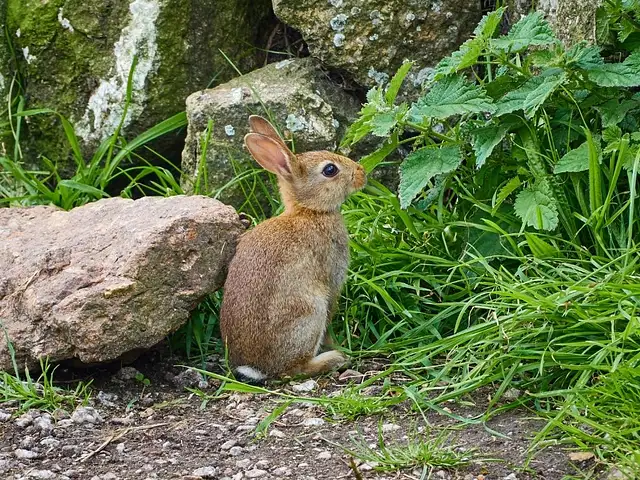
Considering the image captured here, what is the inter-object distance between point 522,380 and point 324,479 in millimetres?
1067

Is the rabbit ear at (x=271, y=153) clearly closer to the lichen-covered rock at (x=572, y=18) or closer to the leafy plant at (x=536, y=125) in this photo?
the leafy plant at (x=536, y=125)

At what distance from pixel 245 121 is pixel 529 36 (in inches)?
84.1

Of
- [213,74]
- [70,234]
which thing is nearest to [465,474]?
[70,234]

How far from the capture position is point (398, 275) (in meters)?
5.46

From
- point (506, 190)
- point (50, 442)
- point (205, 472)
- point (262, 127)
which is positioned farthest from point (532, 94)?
point (50, 442)

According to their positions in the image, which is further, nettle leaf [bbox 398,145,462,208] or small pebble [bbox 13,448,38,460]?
nettle leaf [bbox 398,145,462,208]

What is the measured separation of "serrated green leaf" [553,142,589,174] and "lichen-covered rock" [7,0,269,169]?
2768mm

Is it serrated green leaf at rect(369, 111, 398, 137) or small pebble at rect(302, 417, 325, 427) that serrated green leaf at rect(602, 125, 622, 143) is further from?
small pebble at rect(302, 417, 325, 427)

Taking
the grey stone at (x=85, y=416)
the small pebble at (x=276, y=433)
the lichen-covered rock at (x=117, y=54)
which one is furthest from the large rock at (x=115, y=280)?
the lichen-covered rock at (x=117, y=54)

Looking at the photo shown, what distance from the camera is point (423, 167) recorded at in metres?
5.28

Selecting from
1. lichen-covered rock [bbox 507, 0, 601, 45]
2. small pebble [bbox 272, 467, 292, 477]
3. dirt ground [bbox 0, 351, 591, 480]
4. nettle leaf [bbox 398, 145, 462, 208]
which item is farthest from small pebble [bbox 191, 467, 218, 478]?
lichen-covered rock [bbox 507, 0, 601, 45]

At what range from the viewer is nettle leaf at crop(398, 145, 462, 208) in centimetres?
517

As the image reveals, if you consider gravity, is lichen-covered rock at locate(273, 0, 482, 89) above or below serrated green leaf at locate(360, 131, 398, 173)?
above

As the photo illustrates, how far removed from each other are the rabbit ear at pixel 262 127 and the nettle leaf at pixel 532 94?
4.29 ft
